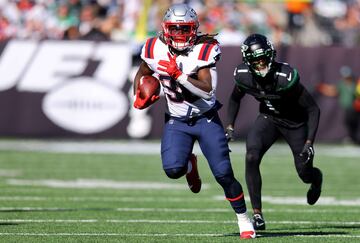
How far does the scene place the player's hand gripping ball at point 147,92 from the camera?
23.8 ft

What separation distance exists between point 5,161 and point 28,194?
3968mm

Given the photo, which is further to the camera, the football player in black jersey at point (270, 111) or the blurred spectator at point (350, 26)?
the blurred spectator at point (350, 26)

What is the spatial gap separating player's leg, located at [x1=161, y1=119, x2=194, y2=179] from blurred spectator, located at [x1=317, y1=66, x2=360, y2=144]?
1148cm

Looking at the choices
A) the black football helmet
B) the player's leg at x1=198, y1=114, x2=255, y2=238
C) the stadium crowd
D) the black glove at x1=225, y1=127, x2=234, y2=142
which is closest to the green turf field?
the player's leg at x1=198, y1=114, x2=255, y2=238

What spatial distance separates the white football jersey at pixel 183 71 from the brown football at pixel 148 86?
6cm

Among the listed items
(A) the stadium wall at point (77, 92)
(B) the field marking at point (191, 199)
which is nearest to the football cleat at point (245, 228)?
(B) the field marking at point (191, 199)

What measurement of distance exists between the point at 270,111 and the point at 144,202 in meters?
2.44

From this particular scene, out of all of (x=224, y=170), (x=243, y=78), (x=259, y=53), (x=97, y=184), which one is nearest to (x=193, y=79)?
(x=224, y=170)

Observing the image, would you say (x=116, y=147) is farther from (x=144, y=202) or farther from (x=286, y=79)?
(x=286, y=79)

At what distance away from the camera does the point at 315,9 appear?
21.3m

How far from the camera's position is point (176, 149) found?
7.29m

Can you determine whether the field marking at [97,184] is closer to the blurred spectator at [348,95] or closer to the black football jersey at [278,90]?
the black football jersey at [278,90]

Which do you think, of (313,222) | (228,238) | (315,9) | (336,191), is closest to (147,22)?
(315,9)

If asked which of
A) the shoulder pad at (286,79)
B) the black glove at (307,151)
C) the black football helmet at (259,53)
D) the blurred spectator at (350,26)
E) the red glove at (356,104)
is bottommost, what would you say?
the red glove at (356,104)
